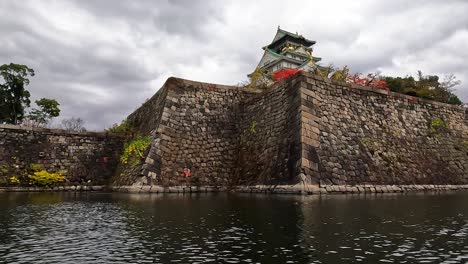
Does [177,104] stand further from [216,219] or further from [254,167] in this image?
[216,219]

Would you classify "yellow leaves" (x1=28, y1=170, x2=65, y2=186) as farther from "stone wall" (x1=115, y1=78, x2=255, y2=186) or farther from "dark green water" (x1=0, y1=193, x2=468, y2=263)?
"dark green water" (x1=0, y1=193, x2=468, y2=263)

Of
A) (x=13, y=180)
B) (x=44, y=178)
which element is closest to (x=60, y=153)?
(x=44, y=178)

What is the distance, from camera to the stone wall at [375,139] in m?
14.3

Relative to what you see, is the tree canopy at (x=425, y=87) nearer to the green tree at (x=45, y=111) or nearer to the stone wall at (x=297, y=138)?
the stone wall at (x=297, y=138)

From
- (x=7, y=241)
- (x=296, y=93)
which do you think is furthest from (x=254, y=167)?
(x=7, y=241)

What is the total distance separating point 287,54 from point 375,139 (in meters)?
32.8

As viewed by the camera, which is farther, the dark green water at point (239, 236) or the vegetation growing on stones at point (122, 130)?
the vegetation growing on stones at point (122, 130)

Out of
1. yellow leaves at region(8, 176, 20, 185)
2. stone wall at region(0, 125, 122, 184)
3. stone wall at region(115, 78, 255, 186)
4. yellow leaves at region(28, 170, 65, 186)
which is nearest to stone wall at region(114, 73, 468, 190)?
stone wall at region(115, 78, 255, 186)

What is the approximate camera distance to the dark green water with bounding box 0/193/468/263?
426 centimetres

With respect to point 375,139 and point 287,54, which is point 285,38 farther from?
point 375,139

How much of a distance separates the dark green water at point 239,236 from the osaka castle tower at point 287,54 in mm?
31911

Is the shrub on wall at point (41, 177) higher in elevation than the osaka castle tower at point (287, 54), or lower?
lower

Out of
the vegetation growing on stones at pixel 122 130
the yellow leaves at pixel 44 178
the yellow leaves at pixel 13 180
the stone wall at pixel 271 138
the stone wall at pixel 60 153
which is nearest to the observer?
the stone wall at pixel 271 138

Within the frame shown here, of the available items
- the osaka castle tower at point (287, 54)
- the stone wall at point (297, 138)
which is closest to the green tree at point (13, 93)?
the stone wall at point (297, 138)
